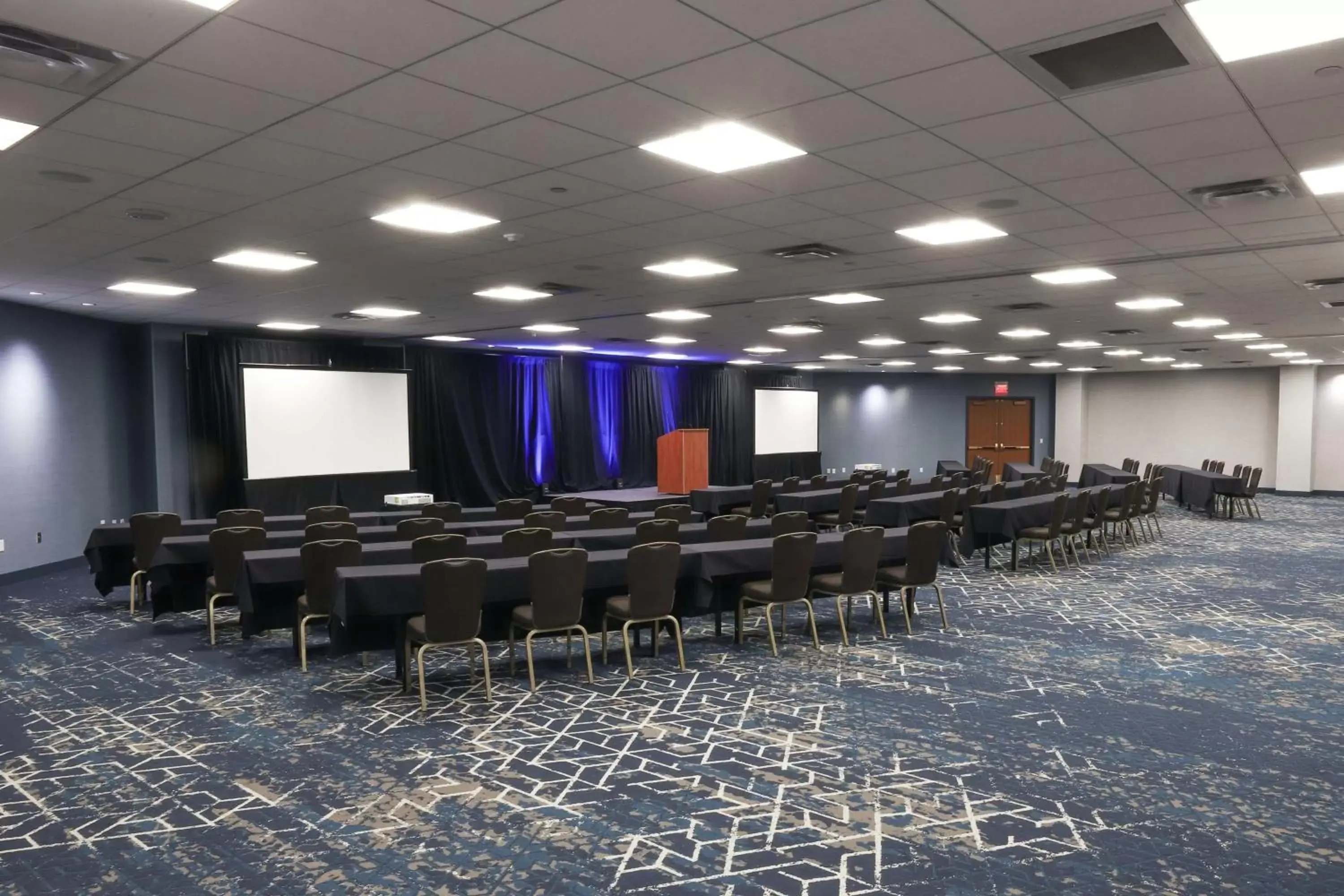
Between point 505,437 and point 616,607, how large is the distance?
12463 mm

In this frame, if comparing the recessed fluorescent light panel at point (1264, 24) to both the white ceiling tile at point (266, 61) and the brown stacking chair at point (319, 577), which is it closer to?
the white ceiling tile at point (266, 61)

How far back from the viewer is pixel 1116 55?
357 cm

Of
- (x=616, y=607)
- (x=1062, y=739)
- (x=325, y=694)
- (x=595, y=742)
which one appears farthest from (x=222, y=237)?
(x=1062, y=739)

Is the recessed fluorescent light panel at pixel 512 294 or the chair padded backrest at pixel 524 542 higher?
the recessed fluorescent light panel at pixel 512 294

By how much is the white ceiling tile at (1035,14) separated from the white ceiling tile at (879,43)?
0.07 meters

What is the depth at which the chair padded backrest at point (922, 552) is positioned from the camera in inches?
303

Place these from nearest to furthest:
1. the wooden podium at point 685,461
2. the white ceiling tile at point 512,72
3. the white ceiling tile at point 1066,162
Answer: the white ceiling tile at point 512,72 → the white ceiling tile at point 1066,162 → the wooden podium at point 685,461

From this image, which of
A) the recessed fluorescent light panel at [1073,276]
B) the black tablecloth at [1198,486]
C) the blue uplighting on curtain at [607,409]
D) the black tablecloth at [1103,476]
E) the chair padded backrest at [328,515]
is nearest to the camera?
the recessed fluorescent light panel at [1073,276]

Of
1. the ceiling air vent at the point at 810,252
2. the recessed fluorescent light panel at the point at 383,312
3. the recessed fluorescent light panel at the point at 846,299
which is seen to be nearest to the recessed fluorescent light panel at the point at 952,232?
the ceiling air vent at the point at 810,252

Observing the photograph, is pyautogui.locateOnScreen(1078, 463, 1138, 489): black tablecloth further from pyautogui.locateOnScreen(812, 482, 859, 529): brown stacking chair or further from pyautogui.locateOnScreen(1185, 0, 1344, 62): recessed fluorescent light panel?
pyautogui.locateOnScreen(1185, 0, 1344, 62): recessed fluorescent light panel

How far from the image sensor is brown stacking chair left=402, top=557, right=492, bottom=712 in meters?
5.69

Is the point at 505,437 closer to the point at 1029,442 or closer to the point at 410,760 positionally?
the point at 410,760

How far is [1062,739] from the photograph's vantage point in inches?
199

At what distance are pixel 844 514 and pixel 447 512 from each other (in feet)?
19.0
